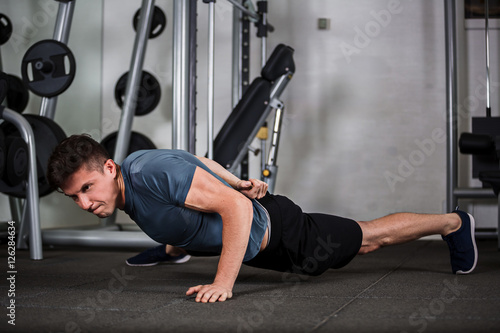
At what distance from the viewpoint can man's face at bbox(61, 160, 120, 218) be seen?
5.27 feet

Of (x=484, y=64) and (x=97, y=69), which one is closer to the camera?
(x=484, y=64)

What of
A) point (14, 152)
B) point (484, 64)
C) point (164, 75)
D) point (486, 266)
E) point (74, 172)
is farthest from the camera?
point (164, 75)

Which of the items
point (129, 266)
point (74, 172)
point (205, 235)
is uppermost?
point (74, 172)

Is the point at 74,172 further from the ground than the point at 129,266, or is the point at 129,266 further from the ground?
the point at 74,172

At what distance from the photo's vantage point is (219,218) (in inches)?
73.2

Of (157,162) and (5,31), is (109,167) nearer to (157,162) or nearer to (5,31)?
(157,162)

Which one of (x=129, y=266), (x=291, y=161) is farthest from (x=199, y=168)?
(x=291, y=161)

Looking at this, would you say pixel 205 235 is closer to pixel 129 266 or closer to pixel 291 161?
A: pixel 129 266

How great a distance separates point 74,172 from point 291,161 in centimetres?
293

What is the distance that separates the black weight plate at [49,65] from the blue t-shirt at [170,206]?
1.64 metres

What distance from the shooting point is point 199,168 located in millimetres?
1694

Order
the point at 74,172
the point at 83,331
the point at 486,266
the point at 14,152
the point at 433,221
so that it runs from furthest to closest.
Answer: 1. the point at 14,152
2. the point at 486,266
3. the point at 433,221
4. the point at 74,172
5. the point at 83,331

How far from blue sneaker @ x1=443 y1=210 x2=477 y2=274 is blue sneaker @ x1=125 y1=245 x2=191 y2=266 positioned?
1.16m

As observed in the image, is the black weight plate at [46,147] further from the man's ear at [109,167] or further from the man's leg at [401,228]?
the man's leg at [401,228]
